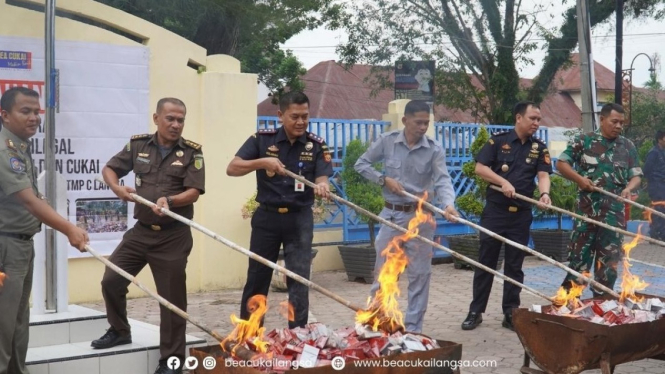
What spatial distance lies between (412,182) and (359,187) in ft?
12.4

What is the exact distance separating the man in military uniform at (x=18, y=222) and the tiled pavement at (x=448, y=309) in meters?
2.20

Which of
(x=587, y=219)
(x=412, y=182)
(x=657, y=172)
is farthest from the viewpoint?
(x=657, y=172)

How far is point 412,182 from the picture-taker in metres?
7.44

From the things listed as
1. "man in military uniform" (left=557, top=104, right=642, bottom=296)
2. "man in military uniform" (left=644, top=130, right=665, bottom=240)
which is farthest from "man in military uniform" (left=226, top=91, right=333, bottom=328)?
"man in military uniform" (left=644, top=130, right=665, bottom=240)

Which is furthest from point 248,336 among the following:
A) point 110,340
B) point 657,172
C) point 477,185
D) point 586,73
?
point 657,172

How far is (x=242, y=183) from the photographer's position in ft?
33.9

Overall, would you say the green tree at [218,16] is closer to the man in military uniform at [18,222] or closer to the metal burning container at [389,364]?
the man in military uniform at [18,222]

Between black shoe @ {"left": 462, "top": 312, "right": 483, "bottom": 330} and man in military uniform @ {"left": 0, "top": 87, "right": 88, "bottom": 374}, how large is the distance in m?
4.01

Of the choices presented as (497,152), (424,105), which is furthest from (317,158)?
(497,152)

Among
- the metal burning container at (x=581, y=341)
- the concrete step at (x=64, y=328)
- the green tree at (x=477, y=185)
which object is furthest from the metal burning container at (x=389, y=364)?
the green tree at (x=477, y=185)

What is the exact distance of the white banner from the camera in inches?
342

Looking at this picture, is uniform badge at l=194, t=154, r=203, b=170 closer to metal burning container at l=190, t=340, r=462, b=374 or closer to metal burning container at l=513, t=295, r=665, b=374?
metal burning container at l=190, t=340, r=462, b=374

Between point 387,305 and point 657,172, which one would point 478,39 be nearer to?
point 657,172

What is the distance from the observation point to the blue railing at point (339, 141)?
11.5 metres
